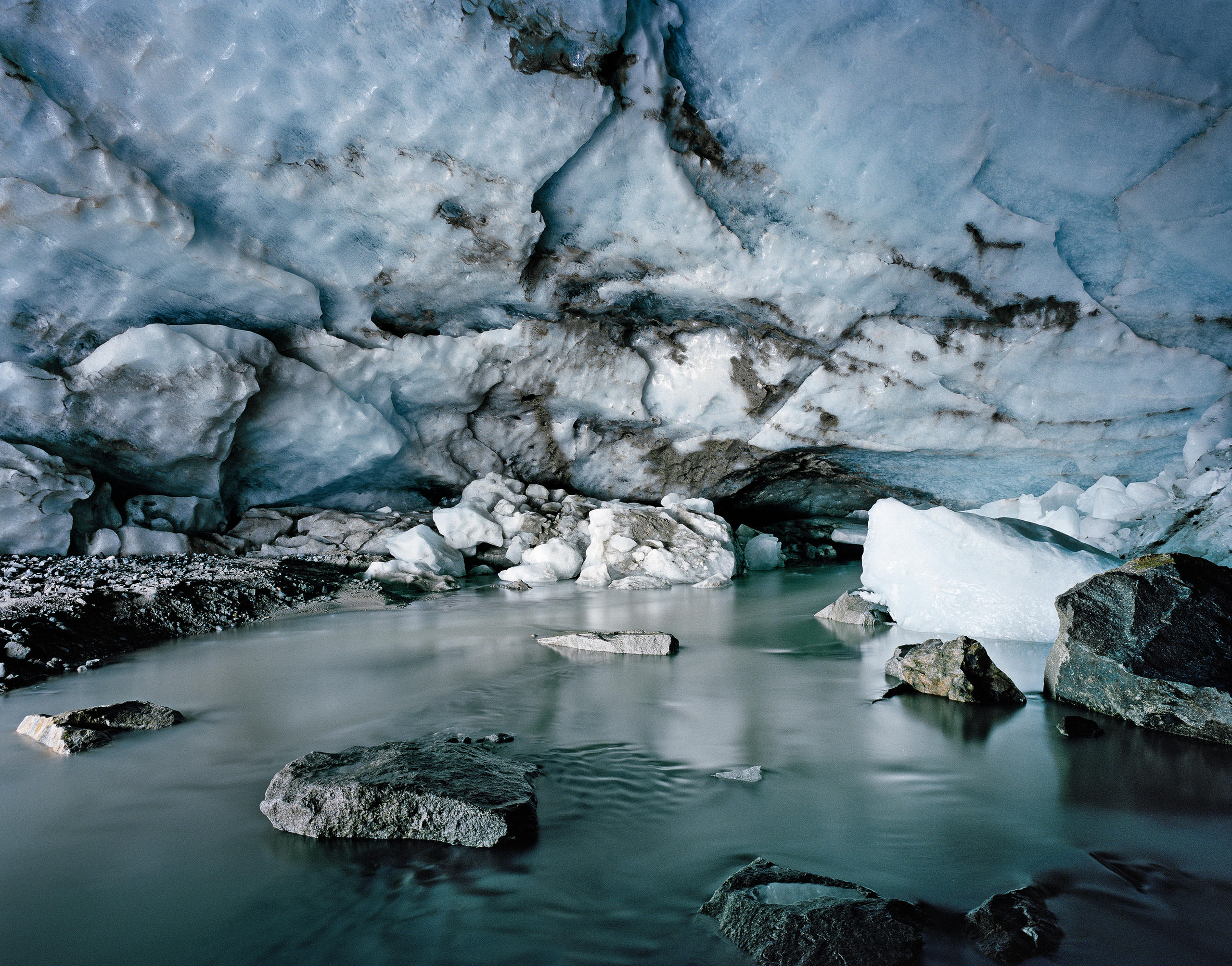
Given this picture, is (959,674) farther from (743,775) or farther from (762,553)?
(762,553)

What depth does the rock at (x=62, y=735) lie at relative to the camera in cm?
275

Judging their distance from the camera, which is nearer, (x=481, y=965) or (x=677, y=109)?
(x=481, y=965)

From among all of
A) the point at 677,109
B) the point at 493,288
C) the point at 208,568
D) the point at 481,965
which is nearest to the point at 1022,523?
the point at 677,109

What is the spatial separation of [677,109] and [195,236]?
475 centimetres

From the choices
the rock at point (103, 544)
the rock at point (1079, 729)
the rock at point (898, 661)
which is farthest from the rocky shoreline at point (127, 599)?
the rock at point (1079, 729)

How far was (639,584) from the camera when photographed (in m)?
8.55

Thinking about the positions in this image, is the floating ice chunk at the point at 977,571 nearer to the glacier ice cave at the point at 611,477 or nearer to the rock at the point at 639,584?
the glacier ice cave at the point at 611,477

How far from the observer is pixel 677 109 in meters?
6.33

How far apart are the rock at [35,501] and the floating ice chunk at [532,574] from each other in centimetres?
463

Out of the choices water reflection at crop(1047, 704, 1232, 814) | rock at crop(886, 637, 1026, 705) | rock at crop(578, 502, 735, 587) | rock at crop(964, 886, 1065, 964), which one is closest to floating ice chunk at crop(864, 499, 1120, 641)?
rock at crop(886, 637, 1026, 705)

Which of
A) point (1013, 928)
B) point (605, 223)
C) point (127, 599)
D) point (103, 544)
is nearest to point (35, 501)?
point (103, 544)

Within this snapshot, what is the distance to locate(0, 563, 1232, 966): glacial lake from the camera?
1.60 m

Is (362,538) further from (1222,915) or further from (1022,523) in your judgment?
(1222,915)

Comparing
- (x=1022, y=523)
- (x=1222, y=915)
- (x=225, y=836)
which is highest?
(x=1022, y=523)
